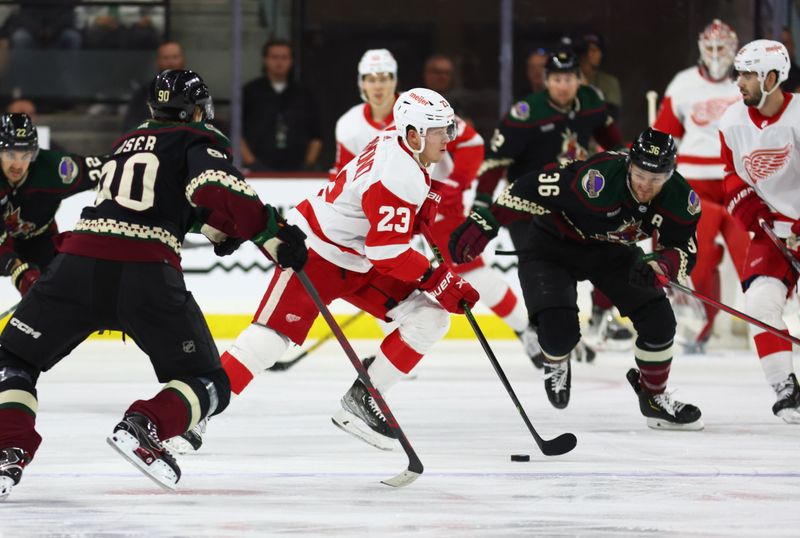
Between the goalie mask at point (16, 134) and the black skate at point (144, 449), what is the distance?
5.99 ft

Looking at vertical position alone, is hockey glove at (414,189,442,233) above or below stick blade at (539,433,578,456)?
above

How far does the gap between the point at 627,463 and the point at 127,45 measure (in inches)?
173

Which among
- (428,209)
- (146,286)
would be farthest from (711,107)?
(146,286)

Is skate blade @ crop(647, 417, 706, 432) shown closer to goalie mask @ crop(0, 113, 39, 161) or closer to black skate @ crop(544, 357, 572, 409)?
black skate @ crop(544, 357, 572, 409)

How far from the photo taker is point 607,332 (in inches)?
262

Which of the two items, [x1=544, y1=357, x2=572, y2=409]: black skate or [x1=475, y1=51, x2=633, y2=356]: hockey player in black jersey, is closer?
[x1=544, y1=357, x2=572, y2=409]: black skate

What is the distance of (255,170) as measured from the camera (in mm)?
7352

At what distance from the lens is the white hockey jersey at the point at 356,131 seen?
19.1ft

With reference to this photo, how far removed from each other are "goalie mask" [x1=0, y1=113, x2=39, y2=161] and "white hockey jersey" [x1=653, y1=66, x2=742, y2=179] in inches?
118

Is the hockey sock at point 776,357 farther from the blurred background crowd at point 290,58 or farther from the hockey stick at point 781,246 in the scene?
the blurred background crowd at point 290,58

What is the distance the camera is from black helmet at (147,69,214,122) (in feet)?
10.8

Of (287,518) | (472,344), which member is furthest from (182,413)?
(472,344)

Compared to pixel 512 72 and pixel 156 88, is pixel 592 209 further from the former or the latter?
pixel 512 72

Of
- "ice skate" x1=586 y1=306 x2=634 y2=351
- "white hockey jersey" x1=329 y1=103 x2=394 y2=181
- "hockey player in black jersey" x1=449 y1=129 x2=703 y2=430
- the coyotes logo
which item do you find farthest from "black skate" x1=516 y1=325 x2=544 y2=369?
the coyotes logo
